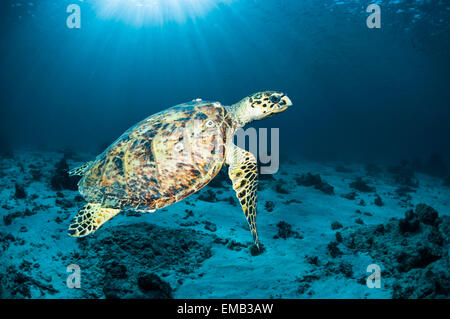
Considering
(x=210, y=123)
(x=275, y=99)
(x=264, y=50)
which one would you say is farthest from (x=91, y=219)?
(x=264, y=50)

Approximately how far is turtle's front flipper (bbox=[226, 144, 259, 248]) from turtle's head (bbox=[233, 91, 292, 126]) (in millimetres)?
886

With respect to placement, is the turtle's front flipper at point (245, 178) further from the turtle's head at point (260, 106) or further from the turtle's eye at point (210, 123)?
the turtle's head at point (260, 106)

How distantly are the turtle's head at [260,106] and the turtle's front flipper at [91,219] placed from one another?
118 inches

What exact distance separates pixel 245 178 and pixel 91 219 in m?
2.61

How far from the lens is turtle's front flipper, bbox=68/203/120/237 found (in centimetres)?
351

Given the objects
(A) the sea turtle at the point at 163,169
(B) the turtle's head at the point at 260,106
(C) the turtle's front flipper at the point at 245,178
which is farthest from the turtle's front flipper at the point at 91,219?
(B) the turtle's head at the point at 260,106

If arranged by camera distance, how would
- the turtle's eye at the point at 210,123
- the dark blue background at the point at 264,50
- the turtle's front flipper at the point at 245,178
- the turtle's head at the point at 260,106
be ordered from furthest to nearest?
the dark blue background at the point at 264,50 < the turtle's head at the point at 260,106 < the turtle's eye at the point at 210,123 < the turtle's front flipper at the point at 245,178

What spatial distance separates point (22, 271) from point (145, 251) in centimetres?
168

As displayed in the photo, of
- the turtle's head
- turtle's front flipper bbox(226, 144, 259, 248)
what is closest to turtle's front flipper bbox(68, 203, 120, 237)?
turtle's front flipper bbox(226, 144, 259, 248)

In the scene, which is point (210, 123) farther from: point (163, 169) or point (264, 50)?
point (264, 50)

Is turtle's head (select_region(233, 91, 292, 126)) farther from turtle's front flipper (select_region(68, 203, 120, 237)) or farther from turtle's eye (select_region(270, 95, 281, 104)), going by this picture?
turtle's front flipper (select_region(68, 203, 120, 237))

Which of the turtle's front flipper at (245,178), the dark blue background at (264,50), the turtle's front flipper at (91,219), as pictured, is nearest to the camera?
the turtle's front flipper at (245,178)

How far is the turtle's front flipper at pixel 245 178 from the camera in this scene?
3.40 meters

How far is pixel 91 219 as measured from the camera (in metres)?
3.55
